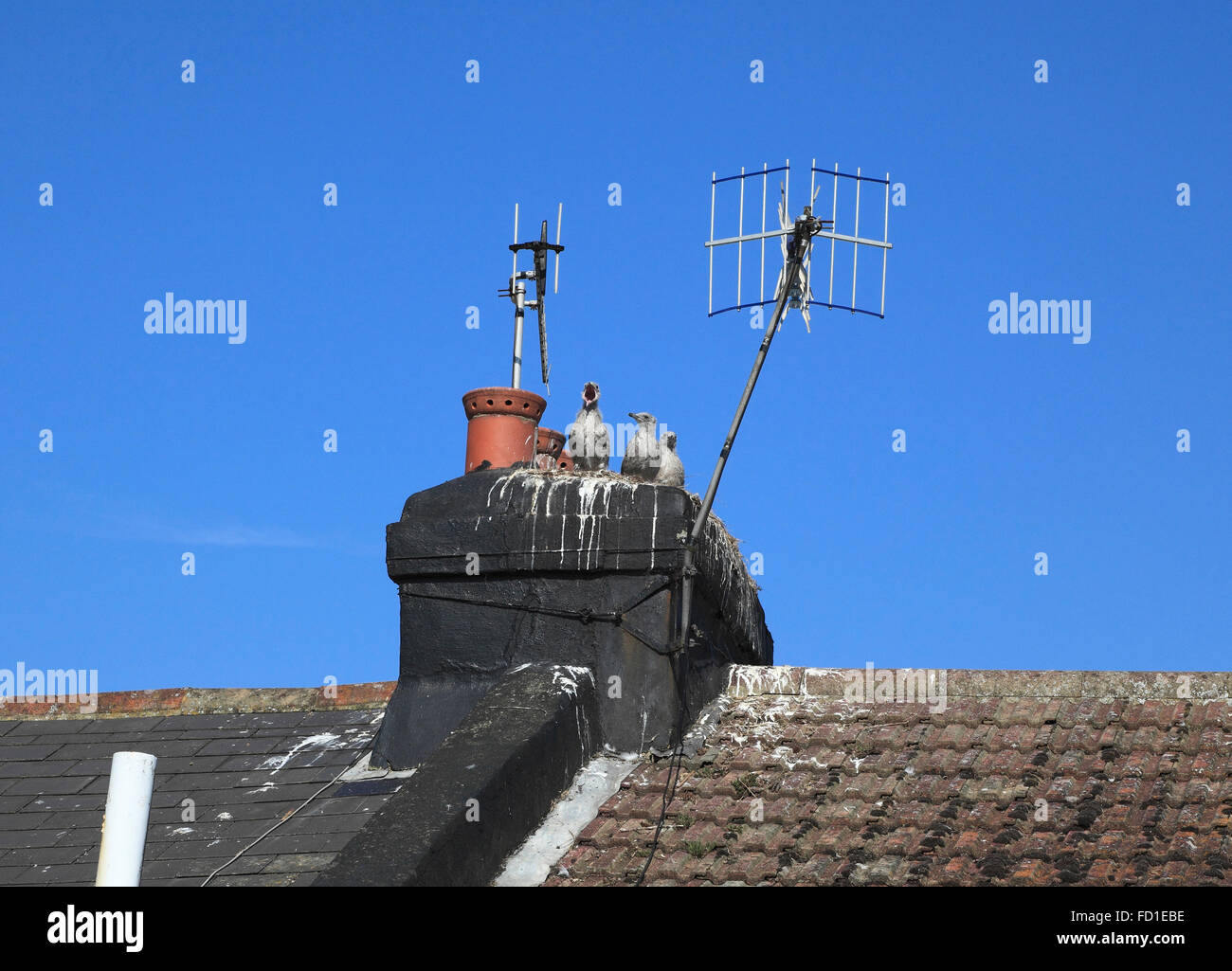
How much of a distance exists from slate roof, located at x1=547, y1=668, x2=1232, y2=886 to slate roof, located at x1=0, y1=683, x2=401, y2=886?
163 cm

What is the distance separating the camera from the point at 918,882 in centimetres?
653

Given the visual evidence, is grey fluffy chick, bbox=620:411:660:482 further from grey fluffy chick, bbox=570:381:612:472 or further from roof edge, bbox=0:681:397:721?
roof edge, bbox=0:681:397:721

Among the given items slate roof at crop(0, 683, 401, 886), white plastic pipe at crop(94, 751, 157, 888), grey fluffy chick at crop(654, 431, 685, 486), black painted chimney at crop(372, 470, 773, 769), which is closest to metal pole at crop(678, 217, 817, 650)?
black painted chimney at crop(372, 470, 773, 769)

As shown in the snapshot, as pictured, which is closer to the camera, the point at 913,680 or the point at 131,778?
the point at 131,778

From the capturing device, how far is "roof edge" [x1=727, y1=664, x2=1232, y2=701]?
8.11 metres

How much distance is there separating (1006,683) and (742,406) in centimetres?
226

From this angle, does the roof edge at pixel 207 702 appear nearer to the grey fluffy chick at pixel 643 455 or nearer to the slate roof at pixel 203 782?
the slate roof at pixel 203 782

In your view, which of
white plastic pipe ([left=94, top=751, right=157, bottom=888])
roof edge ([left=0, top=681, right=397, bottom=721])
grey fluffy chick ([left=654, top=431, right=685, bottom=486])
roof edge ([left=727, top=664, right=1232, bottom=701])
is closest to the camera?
white plastic pipe ([left=94, top=751, right=157, bottom=888])

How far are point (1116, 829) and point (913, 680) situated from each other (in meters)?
1.95

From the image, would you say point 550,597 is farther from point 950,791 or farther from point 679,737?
point 950,791

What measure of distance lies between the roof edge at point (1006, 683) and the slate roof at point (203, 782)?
2.28 meters
